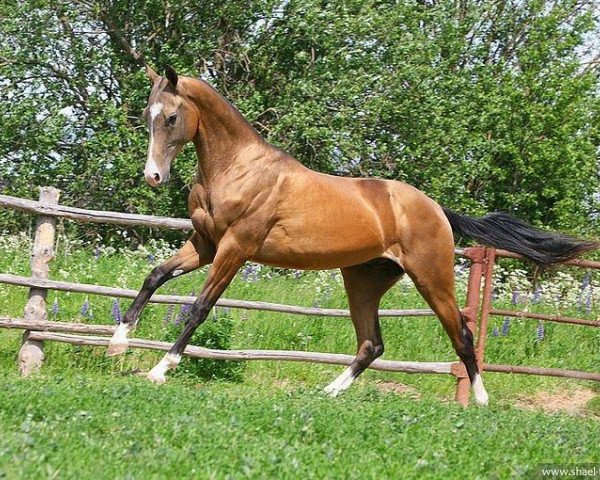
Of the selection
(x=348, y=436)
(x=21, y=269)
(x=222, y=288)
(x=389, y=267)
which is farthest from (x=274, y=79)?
(x=348, y=436)

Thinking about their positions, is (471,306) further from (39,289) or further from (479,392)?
(39,289)

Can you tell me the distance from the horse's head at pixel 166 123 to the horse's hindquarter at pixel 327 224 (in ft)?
2.84

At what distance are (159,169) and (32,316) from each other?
2.26 metres

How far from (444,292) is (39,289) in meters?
3.37

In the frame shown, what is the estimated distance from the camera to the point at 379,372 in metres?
9.45

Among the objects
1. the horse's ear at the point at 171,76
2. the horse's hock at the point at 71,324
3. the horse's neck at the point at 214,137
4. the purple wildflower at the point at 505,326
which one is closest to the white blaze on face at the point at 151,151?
the horse's ear at the point at 171,76

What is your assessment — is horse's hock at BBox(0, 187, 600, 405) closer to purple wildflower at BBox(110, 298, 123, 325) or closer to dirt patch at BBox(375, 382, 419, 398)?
purple wildflower at BBox(110, 298, 123, 325)

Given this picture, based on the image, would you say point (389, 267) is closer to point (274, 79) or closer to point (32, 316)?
point (32, 316)

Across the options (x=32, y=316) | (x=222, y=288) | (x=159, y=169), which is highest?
(x=159, y=169)

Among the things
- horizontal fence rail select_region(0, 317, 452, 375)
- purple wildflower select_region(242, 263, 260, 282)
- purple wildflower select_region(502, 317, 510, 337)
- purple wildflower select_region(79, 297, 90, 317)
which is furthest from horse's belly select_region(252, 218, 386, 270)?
purple wildflower select_region(242, 263, 260, 282)

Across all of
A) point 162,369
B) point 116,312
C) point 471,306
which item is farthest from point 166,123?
point 471,306

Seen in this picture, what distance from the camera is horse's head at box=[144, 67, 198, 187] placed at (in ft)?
21.3

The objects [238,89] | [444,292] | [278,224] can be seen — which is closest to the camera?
[278,224]

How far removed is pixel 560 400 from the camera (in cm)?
957
